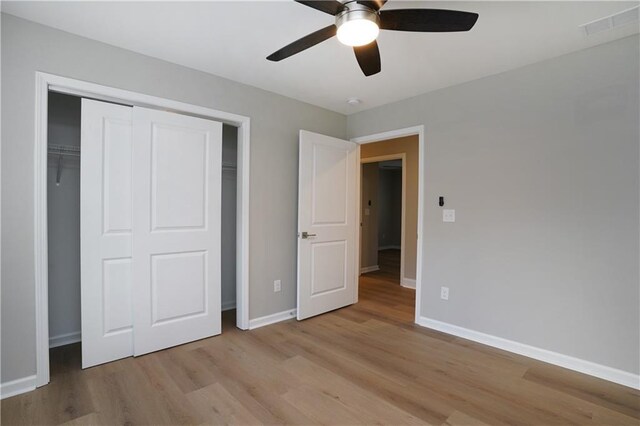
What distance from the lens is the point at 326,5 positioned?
1.53m

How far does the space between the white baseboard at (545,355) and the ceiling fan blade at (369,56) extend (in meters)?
2.52

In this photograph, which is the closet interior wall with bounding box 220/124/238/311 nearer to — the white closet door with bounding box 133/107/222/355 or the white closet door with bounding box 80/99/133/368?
the white closet door with bounding box 133/107/222/355

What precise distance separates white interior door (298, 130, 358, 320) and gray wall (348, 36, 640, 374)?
97 centimetres

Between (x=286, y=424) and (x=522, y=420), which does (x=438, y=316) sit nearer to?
(x=522, y=420)

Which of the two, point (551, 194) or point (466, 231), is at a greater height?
point (551, 194)

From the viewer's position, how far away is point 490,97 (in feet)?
9.40

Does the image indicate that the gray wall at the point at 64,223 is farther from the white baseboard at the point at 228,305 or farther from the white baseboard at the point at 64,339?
the white baseboard at the point at 228,305

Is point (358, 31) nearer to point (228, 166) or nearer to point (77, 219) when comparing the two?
point (228, 166)

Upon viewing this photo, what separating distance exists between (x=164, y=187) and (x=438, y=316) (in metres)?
2.89

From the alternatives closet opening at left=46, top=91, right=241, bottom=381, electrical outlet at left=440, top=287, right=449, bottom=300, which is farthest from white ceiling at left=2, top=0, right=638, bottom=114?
electrical outlet at left=440, top=287, right=449, bottom=300

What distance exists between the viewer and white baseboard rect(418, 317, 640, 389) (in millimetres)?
2234

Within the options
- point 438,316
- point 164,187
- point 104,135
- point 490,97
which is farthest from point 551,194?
point 104,135

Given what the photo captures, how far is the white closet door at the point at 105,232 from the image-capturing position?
2.40m

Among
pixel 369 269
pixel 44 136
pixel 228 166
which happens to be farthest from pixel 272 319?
pixel 369 269
